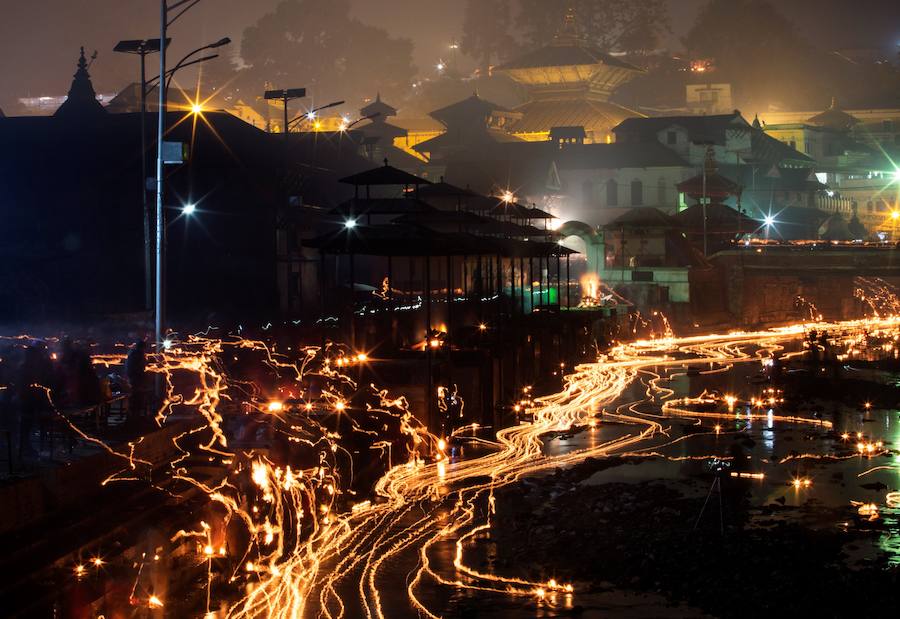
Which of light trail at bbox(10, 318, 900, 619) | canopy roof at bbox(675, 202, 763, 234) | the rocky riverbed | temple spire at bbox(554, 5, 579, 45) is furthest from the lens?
temple spire at bbox(554, 5, 579, 45)

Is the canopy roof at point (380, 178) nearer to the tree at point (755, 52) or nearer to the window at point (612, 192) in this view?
the window at point (612, 192)

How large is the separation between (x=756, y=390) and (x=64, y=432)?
2663cm

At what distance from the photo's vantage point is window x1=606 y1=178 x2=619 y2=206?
78375mm

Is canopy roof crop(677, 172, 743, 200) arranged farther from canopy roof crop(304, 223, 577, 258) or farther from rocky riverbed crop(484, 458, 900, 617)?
rocky riverbed crop(484, 458, 900, 617)

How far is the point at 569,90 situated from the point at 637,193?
22249mm

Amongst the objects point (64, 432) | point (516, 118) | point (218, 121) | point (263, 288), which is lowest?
point (64, 432)

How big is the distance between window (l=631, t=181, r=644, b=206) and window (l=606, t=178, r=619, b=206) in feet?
3.63

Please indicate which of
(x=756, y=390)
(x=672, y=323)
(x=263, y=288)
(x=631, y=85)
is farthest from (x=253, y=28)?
(x=756, y=390)

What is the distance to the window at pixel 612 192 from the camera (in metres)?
78.4

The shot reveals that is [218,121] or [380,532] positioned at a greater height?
[218,121]

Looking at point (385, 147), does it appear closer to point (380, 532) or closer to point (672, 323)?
point (672, 323)

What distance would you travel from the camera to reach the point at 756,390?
128 ft

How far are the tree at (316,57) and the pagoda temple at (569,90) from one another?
36444 mm


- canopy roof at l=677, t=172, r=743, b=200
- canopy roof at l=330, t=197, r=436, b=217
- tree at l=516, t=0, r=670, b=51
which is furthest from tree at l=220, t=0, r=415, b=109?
canopy roof at l=330, t=197, r=436, b=217
